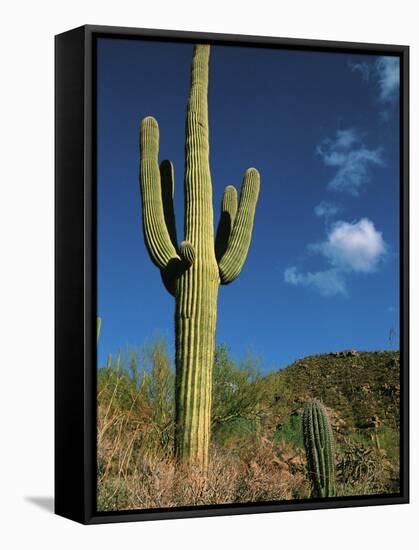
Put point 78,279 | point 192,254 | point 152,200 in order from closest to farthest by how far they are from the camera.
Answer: point 78,279, point 152,200, point 192,254

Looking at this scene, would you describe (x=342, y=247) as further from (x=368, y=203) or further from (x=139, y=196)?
(x=139, y=196)

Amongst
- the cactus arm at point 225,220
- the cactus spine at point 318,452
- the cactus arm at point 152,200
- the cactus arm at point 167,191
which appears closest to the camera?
the cactus arm at point 152,200

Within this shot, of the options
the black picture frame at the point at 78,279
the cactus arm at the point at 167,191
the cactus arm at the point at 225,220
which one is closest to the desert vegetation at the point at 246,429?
the black picture frame at the point at 78,279

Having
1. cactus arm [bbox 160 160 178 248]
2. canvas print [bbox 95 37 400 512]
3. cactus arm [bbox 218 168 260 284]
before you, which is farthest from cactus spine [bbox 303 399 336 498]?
cactus arm [bbox 160 160 178 248]

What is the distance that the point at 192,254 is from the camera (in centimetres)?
1262

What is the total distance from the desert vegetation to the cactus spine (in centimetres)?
5

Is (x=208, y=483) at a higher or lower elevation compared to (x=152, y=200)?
lower

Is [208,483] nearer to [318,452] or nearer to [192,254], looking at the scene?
Result: [318,452]

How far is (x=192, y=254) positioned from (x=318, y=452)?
198cm

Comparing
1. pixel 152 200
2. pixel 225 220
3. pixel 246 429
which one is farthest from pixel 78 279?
pixel 246 429

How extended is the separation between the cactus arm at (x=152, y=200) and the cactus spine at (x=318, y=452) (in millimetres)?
1810

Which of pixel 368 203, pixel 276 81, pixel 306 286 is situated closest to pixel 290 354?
pixel 306 286

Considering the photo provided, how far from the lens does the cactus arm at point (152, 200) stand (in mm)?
12469

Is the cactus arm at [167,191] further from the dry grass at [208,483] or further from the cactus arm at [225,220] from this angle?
the dry grass at [208,483]
